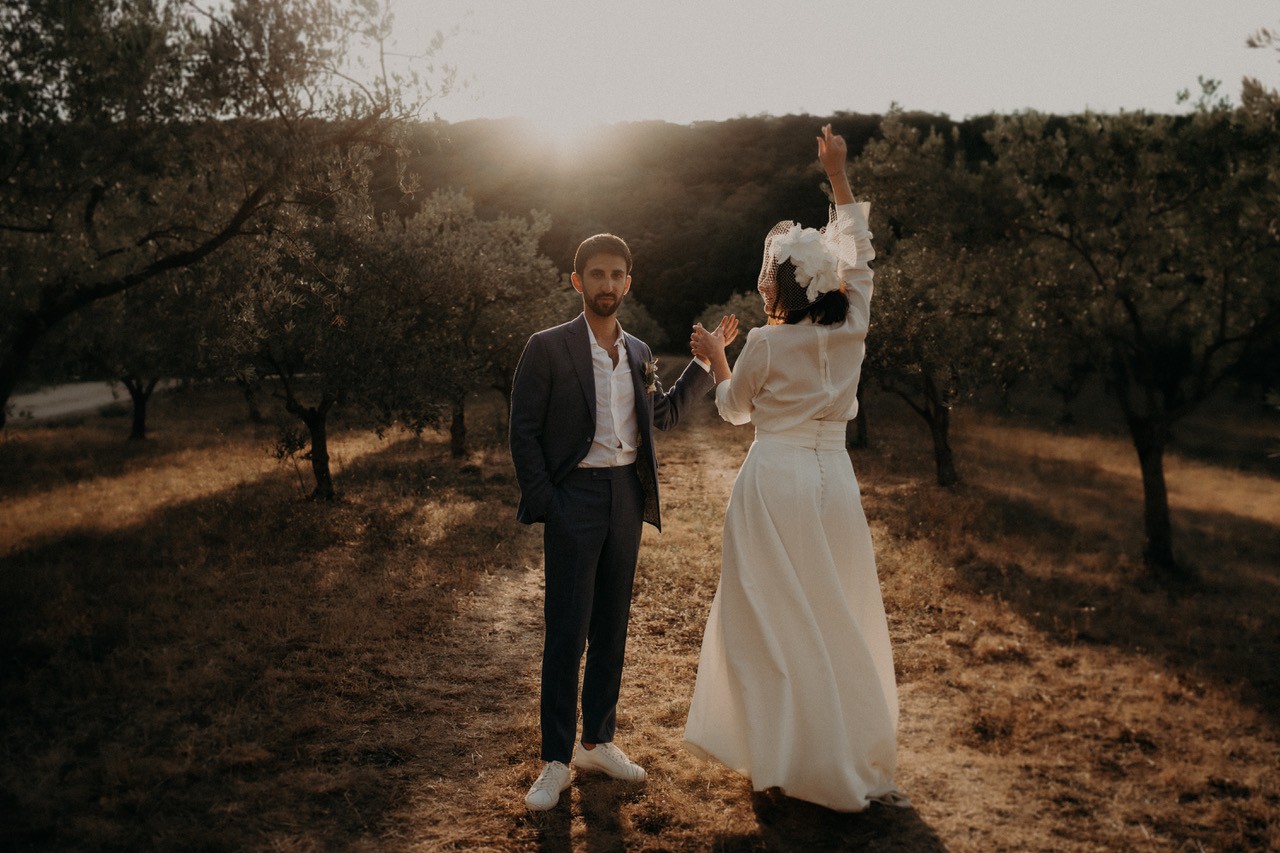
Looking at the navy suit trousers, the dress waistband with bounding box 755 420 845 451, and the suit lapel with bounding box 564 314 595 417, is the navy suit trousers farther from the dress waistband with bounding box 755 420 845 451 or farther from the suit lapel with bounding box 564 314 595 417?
the dress waistband with bounding box 755 420 845 451

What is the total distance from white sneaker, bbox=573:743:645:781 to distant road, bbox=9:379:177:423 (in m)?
34.8

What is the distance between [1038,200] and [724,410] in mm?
10434

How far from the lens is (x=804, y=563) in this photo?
13.7ft

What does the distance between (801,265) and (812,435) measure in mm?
905

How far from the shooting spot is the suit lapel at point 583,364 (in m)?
4.23

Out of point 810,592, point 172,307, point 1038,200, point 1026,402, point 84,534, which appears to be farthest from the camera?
point 1026,402

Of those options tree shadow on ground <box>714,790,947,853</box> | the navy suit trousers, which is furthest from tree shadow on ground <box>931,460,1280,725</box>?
the navy suit trousers

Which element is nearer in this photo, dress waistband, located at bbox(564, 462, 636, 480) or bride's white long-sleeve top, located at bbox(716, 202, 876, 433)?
bride's white long-sleeve top, located at bbox(716, 202, 876, 433)

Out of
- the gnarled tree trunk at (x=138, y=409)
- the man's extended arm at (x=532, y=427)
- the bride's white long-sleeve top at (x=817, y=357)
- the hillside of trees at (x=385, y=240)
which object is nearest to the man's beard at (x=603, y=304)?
the man's extended arm at (x=532, y=427)

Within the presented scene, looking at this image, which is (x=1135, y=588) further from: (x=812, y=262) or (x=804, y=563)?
(x=812, y=262)

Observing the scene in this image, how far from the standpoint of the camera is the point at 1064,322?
12594 mm

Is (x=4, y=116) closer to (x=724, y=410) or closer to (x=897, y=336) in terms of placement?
(x=724, y=410)

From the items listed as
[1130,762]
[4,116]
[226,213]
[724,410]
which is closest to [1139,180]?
[1130,762]

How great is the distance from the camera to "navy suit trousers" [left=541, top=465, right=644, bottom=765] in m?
4.20
